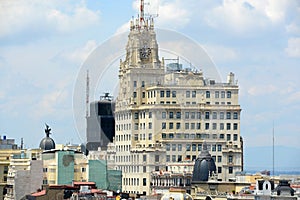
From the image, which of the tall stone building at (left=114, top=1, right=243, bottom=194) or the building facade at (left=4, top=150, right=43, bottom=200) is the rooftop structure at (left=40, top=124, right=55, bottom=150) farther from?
the tall stone building at (left=114, top=1, right=243, bottom=194)

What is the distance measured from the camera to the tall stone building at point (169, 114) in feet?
510

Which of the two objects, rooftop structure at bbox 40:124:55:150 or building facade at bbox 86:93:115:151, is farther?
rooftop structure at bbox 40:124:55:150

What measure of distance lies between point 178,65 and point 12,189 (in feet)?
87.9

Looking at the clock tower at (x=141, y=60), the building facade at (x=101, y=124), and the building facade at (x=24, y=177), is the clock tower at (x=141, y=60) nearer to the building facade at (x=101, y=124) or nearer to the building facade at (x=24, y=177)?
the building facade at (x=101, y=124)

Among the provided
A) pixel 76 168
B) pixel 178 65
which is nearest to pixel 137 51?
pixel 178 65

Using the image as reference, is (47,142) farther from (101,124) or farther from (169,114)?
(169,114)

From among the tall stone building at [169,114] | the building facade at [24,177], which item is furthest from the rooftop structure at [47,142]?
the tall stone building at [169,114]

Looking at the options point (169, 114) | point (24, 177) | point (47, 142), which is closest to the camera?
point (169, 114)

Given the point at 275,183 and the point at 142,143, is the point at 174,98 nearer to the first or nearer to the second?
the point at 142,143

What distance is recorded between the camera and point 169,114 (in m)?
156

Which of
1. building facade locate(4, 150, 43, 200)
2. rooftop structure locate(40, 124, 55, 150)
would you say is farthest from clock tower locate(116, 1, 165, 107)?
rooftop structure locate(40, 124, 55, 150)

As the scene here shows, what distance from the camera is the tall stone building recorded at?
155375 mm

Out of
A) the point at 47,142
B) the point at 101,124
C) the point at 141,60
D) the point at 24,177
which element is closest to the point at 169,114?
the point at 141,60

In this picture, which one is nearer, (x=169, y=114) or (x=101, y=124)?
(x=169, y=114)
